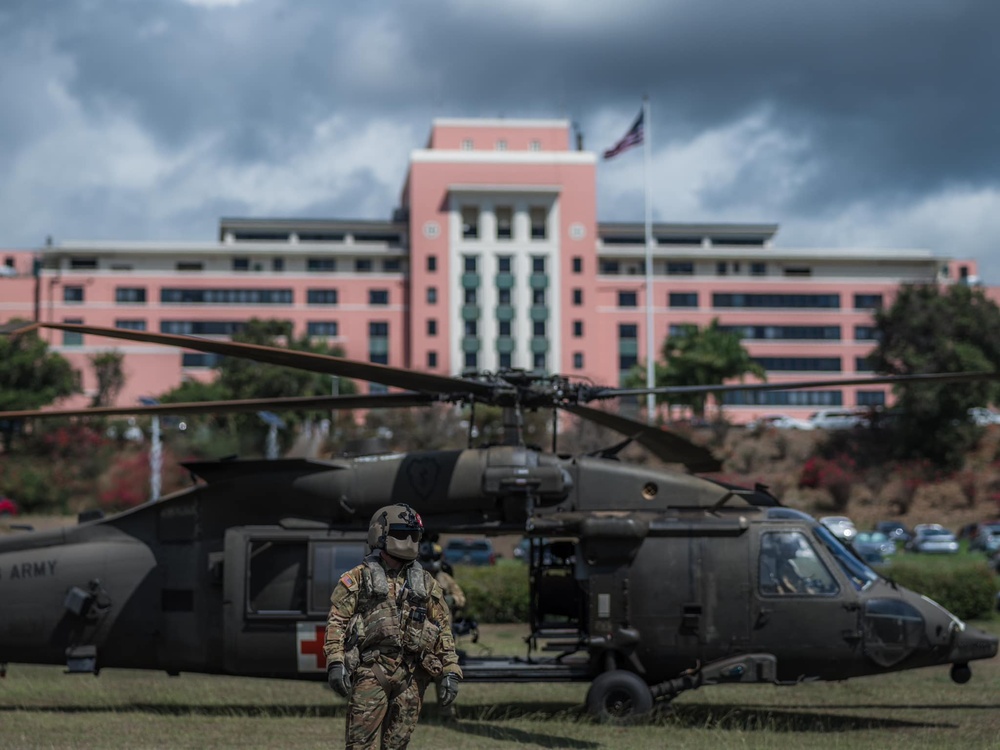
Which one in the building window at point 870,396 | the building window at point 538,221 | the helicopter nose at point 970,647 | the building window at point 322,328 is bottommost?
the helicopter nose at point 970,647

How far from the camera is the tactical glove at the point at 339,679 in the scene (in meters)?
6.98

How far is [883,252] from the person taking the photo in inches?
3767

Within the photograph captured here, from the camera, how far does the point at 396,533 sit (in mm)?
7285

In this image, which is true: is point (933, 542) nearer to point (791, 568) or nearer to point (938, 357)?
point (938, 357)

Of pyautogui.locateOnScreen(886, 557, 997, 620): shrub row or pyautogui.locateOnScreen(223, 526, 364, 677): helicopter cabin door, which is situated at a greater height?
pyautogui.locateOnScreen(223, 526, 364, 677): helicopter cabin door

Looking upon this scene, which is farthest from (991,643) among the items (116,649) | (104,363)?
(104,363)

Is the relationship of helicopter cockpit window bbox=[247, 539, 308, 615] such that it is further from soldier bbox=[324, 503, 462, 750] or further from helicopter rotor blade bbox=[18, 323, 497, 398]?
soldier bbox=[324, 503, 462, 750]

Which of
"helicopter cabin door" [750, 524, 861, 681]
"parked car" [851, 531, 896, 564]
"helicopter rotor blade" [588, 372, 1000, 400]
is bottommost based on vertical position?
"parked car" [851, 531, 896, 564]

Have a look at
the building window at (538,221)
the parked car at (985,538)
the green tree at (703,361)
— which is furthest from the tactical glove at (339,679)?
the building window at (538,221)

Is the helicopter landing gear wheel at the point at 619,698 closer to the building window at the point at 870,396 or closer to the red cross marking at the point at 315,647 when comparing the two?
the red cross marking at the point at 315,647

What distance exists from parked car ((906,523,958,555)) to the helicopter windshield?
33.2 meters

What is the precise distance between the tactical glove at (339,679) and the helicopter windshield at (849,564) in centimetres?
637

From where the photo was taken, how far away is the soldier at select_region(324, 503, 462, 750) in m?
7.16

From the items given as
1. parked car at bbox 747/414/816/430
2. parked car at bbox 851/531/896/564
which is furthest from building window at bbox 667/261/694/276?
parked car at bbox 851/531/896/564
